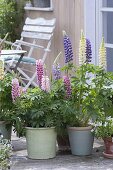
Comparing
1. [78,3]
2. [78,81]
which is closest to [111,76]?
[78,81]

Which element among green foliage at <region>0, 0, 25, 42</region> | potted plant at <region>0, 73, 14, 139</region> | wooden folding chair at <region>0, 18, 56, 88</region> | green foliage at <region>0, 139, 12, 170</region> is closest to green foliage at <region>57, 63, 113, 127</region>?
potted plant at <region>0, 73, 14, 139</region>

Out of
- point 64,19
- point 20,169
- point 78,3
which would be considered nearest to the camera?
point 20,169

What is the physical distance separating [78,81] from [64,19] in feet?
8.19

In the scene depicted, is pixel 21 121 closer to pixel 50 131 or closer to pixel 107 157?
pixel 50 131

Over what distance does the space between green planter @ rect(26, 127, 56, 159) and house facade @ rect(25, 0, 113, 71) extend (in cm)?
158

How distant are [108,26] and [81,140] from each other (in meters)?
1.77

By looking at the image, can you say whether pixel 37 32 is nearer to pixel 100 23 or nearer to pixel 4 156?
pixel 100 23

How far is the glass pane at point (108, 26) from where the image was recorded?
702 centimetres

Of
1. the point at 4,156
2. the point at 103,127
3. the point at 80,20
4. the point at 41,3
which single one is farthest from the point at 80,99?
the point at 41,3

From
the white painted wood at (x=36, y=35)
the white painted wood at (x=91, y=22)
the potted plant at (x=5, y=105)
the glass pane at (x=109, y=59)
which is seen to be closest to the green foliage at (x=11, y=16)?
the white painted wood at (x=36, y=35)

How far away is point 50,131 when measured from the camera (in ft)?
18.9

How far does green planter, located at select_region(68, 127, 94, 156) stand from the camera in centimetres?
584

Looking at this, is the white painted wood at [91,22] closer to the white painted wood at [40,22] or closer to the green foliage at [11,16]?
the white painted wood at [40,22]

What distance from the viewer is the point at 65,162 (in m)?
5.73
